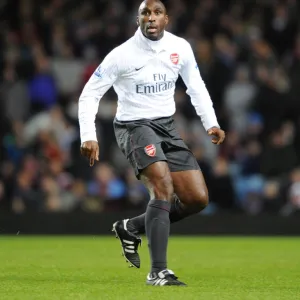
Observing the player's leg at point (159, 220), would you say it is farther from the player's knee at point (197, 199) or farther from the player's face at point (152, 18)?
the player's face at point (152, 18)

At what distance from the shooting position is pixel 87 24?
17219 millimetres

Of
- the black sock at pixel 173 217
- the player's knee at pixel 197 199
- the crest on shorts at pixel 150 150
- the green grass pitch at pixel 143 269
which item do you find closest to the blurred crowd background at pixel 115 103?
the green grass pitch at pixel 143 269

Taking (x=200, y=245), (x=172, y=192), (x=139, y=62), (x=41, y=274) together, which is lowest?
(x=200, y=245)

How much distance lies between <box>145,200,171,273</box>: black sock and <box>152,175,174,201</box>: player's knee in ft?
0.15

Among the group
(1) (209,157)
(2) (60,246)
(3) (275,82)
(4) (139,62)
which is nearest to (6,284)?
(4) (139,62)

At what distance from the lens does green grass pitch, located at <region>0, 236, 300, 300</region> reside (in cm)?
Result: 681

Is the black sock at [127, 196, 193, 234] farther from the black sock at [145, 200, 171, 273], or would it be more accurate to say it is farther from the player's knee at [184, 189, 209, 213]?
the black sock at [145, 200, 171, 273]

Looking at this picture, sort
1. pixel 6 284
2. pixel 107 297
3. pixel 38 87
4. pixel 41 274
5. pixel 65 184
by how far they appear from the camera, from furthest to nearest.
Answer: pixel 38 87 → pixel 65 184 → pixel 41 274 → pixel 6 284 → pixel 107 297

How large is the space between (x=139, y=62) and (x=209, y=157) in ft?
25.1

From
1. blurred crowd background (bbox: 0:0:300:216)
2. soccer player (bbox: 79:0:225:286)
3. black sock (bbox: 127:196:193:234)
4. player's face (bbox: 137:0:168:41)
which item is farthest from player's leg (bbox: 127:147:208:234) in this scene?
blurred crowd background (bbox: 0:0:300:216)

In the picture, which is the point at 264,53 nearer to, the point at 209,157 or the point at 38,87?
the point at 209,157

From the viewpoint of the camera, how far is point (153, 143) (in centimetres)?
760

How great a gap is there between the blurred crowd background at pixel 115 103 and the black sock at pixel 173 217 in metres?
5.78

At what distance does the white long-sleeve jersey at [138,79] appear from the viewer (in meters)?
7.77
